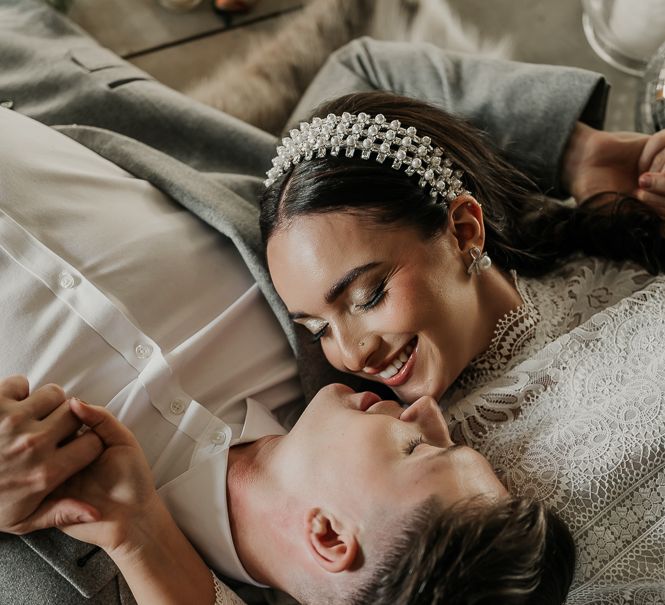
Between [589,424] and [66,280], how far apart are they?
874 mm

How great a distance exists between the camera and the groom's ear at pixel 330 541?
2.84 feet

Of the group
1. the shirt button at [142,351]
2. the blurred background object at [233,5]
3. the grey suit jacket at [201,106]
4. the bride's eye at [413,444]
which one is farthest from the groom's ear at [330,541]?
the blurred background object at [233,5]

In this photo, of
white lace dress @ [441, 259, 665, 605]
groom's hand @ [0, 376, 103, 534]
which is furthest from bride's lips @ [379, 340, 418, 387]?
groom's hand @ [0, 376, 103, 534]

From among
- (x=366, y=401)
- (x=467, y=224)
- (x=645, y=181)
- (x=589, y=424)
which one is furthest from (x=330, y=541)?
(x=645, y=181)

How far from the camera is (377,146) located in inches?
42.6

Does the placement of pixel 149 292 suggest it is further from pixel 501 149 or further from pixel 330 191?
pixel 501 149

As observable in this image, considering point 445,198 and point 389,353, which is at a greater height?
point 445,198

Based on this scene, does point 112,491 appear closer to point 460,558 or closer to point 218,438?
point 218,438

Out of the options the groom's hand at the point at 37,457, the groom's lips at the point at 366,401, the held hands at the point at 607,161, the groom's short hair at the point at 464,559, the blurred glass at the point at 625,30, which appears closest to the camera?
the groom's short hair at the point at 464,559

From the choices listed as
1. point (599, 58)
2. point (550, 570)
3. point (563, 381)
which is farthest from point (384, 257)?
point (599, 58)

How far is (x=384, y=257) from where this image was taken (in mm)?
1026

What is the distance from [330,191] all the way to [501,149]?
1.84ft

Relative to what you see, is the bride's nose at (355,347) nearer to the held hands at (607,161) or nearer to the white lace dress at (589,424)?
the white lace dress at (589,424)

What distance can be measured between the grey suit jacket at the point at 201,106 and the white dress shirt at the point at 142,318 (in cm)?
8
